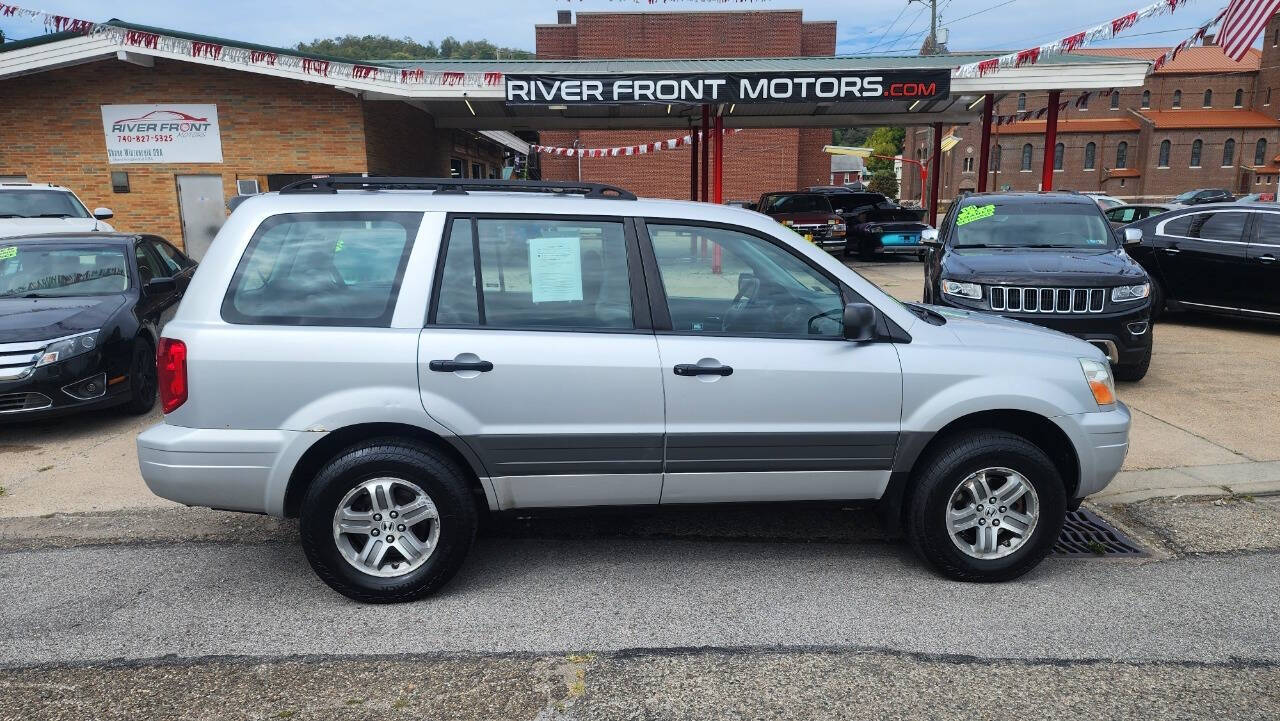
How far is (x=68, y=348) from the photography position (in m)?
6.27

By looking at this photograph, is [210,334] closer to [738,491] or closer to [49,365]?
[738,491]

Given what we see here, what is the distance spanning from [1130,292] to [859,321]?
5.02m

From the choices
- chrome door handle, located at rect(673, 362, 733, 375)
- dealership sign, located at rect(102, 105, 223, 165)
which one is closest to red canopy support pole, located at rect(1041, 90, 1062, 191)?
chrome door handle, located at rect(673, 362, 733, 375)

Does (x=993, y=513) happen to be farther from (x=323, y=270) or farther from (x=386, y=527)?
(x=323, y=270)

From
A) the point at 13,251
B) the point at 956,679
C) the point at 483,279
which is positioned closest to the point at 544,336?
the point at 483,279

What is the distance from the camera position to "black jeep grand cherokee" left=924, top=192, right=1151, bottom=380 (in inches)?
292

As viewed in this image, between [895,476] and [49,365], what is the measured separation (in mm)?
5789

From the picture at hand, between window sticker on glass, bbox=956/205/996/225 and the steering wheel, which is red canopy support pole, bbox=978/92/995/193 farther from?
the steering wheel

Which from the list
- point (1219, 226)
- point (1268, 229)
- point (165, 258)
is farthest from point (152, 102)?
point (1268, 229)

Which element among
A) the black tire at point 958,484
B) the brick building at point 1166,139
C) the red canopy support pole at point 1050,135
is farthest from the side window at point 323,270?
the brick building at point 1166,139

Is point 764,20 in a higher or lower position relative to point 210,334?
higher

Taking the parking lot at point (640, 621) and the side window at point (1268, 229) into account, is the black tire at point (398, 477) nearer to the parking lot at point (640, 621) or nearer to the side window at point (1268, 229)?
the parking lot at point (640, 621)

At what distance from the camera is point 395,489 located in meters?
3.71

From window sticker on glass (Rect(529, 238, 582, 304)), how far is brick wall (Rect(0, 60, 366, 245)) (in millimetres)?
12944
